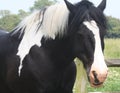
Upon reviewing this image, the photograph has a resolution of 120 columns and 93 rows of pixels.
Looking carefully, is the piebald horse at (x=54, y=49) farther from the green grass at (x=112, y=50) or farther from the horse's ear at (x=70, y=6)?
the green grass at (x=112, y=50)

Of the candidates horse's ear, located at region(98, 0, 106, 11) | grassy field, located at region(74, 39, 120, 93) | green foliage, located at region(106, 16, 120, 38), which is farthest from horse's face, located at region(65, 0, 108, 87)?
grassy field, located at region(74, 39, 120, 93)

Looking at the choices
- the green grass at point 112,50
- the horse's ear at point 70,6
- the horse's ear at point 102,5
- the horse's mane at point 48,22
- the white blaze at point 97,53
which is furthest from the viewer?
the green grass at point 112,50

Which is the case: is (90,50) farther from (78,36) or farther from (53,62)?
(53,62)

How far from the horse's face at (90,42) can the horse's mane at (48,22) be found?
218 mm

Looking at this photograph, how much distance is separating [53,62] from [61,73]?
0.17 meters

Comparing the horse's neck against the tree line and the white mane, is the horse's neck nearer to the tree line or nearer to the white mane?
the white mane

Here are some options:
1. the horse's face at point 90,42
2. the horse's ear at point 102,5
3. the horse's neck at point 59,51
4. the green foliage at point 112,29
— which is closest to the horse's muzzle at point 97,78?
the horse's face at point 90,42

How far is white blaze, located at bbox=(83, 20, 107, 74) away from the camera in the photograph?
160 inches

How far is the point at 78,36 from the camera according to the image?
4352mm

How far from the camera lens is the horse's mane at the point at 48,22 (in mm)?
4688

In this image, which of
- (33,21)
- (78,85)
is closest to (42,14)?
(33,21)

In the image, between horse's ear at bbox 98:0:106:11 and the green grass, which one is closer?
horse's ear at bbox 98:0:106:11


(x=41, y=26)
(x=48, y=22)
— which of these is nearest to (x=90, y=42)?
(x=48, y=22)

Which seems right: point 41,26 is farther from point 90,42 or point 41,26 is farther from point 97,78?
point 97,78
